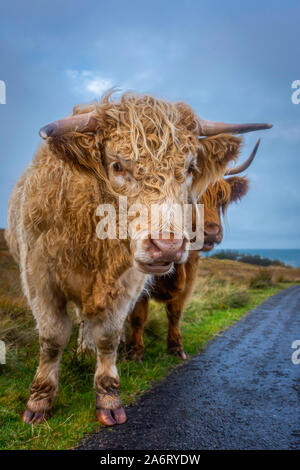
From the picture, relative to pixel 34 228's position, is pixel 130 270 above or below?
below

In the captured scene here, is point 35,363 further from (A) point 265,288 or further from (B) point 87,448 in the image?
(A) point 265,288

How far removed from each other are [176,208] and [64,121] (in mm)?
1006

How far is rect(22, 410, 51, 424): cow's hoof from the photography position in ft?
9.58

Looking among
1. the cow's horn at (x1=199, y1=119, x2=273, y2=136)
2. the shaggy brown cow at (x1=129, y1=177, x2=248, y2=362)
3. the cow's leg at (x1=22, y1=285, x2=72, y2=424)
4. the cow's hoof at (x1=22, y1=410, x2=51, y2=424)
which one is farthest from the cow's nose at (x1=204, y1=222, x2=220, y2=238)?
the cow's hoof at (x1=22, y1=410, x2=51, y2=424)

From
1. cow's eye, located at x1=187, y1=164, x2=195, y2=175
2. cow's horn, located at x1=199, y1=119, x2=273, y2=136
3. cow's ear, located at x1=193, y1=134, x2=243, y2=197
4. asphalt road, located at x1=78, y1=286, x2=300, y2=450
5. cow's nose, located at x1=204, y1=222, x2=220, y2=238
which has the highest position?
cow's horn, located at x1=199, y1=119, x2=273, y2=136

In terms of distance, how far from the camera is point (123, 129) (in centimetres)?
262

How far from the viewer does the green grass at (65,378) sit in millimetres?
2693

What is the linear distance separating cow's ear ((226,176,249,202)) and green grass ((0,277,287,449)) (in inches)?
91.9

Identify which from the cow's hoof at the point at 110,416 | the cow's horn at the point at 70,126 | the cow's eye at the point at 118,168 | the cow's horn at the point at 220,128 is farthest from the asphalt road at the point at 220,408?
the cow's horn at the point at 220,128

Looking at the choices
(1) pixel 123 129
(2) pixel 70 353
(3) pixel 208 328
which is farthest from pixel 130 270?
(3) pixel 208 328

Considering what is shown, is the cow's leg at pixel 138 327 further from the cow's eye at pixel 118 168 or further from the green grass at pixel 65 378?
the cow's eye at pixel 118 168

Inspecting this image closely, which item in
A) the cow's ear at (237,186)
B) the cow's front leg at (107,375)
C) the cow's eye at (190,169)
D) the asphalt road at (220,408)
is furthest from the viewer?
the cow's ear at (237,186)

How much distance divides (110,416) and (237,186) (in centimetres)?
407

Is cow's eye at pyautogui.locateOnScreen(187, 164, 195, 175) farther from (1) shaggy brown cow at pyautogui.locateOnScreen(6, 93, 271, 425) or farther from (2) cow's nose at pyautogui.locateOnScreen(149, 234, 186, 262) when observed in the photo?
(2) cow's nose at pyautogui.locateOnScreen(149, 234, 186, 262)
